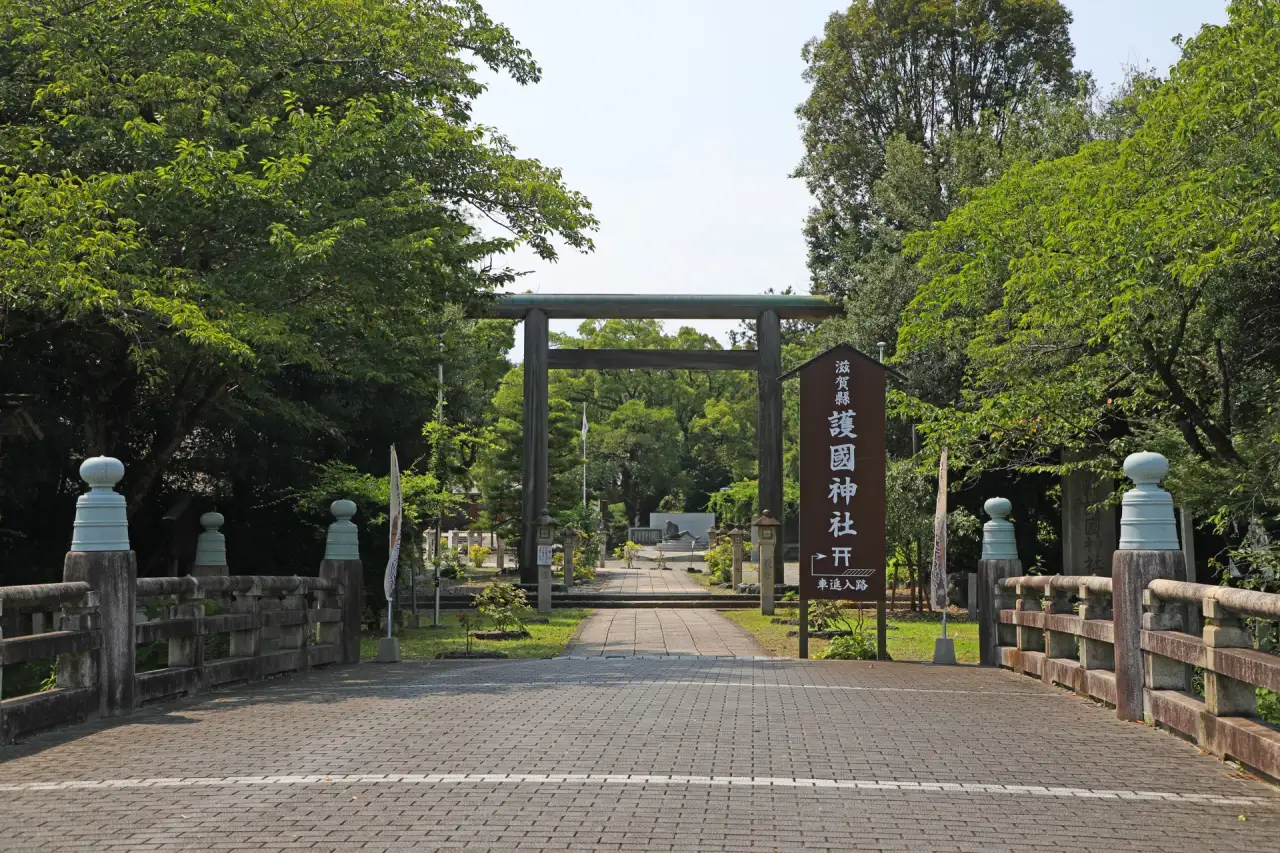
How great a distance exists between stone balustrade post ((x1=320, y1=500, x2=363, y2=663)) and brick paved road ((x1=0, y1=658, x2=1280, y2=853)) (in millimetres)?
4459

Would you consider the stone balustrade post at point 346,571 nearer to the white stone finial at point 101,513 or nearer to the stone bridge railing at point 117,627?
the stone bridge railing at point 117,627

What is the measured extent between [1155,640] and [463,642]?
41.6 feet

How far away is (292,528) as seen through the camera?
21422mm

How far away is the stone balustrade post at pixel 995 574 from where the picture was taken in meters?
13.6

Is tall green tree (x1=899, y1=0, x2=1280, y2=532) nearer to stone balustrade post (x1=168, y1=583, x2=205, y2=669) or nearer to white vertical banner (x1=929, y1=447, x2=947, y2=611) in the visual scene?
white vertical banner (x1=929, y1=447, x2=947, y2=611)

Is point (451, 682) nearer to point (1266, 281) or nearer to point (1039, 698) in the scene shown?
point (1039, 698)

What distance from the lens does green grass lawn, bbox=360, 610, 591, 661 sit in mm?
17125

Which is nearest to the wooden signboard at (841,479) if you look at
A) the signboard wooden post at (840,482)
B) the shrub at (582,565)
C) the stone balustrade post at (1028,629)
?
the signboard wooden post at (840,482)

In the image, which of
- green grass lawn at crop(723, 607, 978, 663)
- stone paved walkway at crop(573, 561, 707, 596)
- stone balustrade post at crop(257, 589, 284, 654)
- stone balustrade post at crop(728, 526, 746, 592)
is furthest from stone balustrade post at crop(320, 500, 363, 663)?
stone balustrade post at crop(728, 526, 746, 592)

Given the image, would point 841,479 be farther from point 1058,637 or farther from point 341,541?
point 341,541

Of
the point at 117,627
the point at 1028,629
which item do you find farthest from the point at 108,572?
the point at 1028,629

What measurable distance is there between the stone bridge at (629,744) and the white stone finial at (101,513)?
18 mm

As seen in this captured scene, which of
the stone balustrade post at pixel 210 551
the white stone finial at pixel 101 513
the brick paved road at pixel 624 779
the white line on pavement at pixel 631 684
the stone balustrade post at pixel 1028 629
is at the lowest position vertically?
the white line on pavement at pixel 631 684

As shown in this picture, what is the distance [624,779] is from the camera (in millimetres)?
5941
